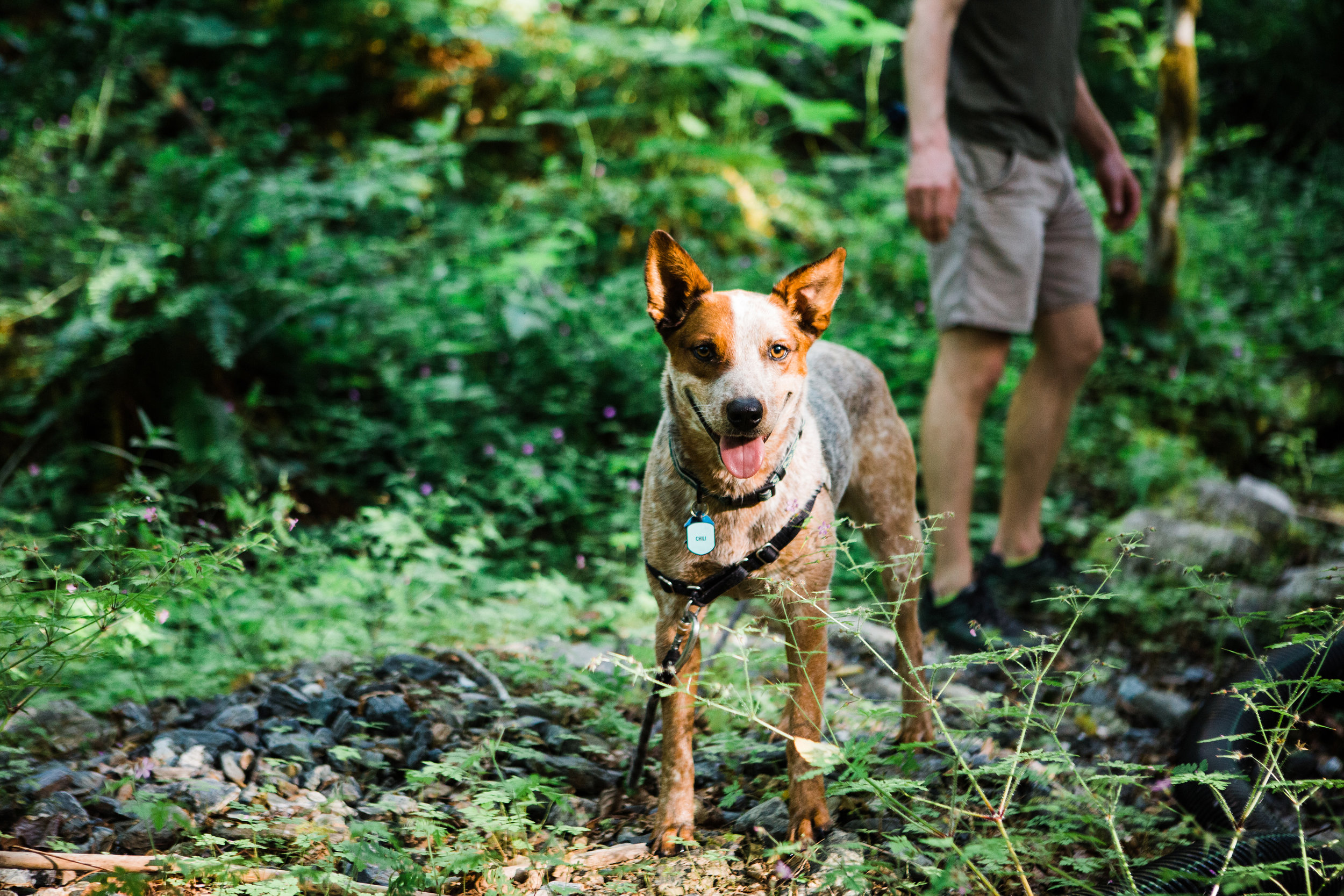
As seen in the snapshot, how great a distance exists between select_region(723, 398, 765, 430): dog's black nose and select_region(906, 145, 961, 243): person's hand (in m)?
1.77

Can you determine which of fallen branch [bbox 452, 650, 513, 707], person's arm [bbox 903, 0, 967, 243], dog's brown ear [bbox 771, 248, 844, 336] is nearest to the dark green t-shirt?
person's arm [bbox 903, 0, 967, 243]

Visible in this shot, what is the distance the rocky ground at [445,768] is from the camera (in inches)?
87.7

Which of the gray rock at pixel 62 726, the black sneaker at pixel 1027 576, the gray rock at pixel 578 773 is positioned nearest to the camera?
the gray rock at pixel 578 773

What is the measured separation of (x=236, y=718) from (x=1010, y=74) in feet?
12.8

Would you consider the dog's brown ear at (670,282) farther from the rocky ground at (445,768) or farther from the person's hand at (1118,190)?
the person's hand at (1118,190)

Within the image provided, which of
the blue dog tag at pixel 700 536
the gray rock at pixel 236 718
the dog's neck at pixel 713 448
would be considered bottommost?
the gray rock at pixel 236 718

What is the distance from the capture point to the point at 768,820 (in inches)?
99.3

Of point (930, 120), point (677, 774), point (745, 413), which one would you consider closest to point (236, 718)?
point (677, 774)

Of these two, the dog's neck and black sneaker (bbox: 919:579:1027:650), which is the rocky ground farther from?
the dog's neck

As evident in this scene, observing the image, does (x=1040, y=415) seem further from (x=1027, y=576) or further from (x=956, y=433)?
(x=1027, y=576)

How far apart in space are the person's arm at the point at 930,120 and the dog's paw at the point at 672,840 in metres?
2.49

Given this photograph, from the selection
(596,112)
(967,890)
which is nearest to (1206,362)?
(596,112)

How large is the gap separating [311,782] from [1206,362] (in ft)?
21.6

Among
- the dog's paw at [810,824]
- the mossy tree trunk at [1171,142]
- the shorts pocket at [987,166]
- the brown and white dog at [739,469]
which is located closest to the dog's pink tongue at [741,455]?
the brown and white dog at [739,469]
